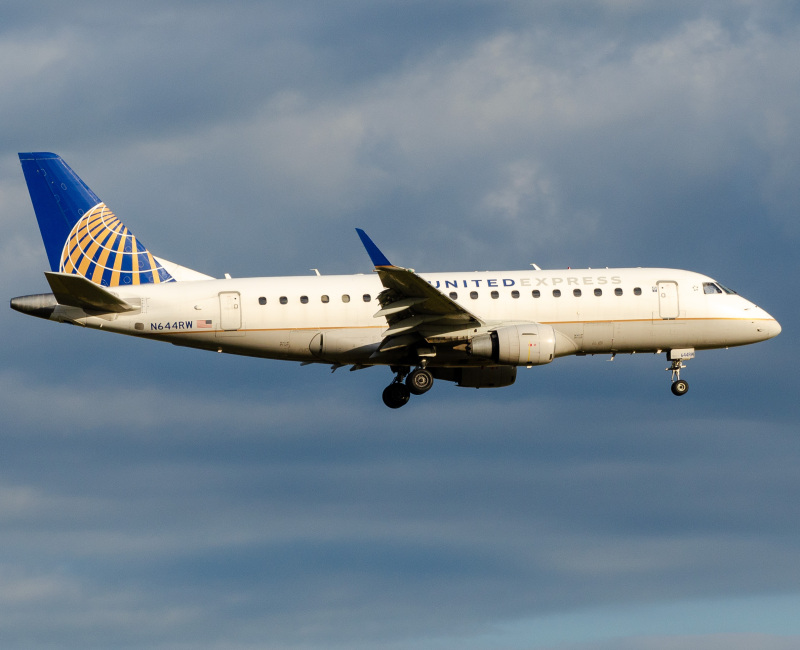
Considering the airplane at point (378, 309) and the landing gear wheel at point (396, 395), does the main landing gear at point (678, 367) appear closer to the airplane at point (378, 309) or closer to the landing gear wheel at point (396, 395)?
the airplane at point (378, 309)

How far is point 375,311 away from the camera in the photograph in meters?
53.8

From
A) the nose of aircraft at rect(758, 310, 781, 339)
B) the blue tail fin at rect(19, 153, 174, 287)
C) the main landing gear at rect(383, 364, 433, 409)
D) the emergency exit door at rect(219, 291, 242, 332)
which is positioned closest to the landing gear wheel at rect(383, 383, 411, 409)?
the main landing gear at rect(383, 364, 433, 409)

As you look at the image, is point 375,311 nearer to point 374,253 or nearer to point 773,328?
point 374,253

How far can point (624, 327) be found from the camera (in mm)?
55406

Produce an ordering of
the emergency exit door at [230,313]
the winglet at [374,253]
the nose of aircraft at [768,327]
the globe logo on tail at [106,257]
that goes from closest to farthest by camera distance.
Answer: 1. the winglet at [374,253]
2. the emergency exit door at [230,313]
3. the globe logo on tail at [106,257]
4. the nose of aircraft at [768,327]

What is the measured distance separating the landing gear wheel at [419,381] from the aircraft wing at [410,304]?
6.82ft

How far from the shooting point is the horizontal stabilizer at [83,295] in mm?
50688

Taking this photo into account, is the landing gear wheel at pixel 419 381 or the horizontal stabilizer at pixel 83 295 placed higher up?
the horizontal stabilizer at pixel 83 295

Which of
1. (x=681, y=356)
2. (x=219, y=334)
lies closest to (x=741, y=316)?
(x=681, y=356)

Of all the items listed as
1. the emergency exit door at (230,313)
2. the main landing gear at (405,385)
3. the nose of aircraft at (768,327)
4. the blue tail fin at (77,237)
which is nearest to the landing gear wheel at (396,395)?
the main landing gear at (405,385)

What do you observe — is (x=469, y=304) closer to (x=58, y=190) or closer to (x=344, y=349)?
(x=344, y=349)

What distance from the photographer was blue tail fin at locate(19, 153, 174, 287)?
183 ft

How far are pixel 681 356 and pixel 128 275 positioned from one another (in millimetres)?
24320

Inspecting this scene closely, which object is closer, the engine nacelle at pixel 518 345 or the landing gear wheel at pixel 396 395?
the engine nacelle at pixel 518 345
